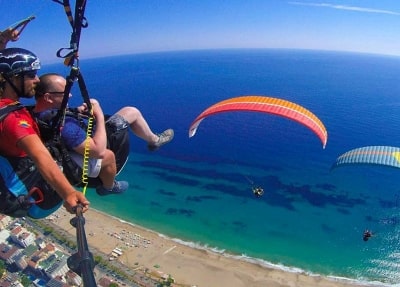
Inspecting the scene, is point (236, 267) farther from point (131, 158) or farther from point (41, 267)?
point (131, 158)

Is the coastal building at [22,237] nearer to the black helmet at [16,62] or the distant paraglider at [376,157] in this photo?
the distant paraglider at [376,157]

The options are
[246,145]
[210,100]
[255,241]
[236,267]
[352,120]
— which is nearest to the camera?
[236,267]

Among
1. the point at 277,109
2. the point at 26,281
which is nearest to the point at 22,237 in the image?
the point at 26,281

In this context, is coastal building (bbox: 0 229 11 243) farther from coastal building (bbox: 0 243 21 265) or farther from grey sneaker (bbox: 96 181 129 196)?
grey sneaker (bbox: 96 181 129 196)

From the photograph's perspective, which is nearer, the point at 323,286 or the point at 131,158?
the point at 323,286

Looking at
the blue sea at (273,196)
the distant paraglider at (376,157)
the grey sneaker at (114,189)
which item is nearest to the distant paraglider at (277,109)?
the distant paraglider at (376,157)

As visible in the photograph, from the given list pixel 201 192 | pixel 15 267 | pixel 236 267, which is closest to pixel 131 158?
pixel 201 192
